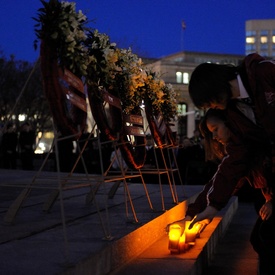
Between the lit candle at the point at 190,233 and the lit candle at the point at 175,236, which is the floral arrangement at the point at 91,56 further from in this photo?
the lit candle at the point at 190,233

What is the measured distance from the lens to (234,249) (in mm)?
7066

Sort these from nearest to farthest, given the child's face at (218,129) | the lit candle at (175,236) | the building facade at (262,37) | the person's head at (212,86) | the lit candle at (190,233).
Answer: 1. the person's head at (212,86)
2. the child's face at (218,129)
3. the lit candle at (175,236)
4. the lit candle at (190,233)
5. the building facade at (262,37)

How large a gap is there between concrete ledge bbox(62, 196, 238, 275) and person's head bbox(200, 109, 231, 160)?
38.5 inches

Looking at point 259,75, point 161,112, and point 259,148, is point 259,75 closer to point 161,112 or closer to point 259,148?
point 259,148

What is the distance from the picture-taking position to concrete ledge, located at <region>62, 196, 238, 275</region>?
13.9 ft

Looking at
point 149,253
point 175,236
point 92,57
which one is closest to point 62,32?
point 92,57

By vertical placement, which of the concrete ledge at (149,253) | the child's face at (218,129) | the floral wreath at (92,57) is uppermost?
the floral wreath at (92,57)

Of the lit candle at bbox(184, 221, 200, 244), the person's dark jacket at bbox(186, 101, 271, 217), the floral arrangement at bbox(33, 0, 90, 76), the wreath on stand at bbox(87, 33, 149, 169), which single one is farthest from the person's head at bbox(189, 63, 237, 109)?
the lit candle at bbox(184, 221, 200, 244)

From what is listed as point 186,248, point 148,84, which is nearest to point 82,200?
point 148,84

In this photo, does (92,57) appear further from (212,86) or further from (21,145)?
(21,145)

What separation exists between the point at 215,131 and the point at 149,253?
1.73 metres

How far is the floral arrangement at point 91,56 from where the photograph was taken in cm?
456

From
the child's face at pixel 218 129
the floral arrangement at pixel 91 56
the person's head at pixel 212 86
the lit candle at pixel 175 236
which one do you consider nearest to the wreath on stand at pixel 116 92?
the floral arrangement at pixel 91 56

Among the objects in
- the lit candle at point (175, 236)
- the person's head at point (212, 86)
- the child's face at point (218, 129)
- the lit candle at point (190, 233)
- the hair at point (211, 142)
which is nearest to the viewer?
the person's head at point (212, 86)
